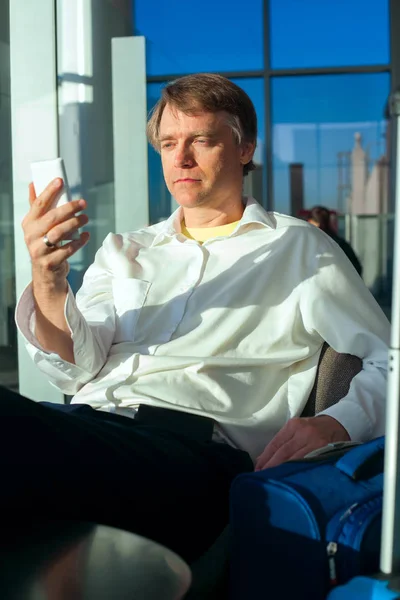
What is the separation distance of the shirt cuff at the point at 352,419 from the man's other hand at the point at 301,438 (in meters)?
0.01

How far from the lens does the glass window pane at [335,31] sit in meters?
7.97

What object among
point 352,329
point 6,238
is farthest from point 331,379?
point 6,238

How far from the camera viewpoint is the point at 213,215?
2201mm

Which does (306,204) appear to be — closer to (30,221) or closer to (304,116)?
(304,116)

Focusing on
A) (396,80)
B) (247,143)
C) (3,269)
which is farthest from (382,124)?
(247,143)

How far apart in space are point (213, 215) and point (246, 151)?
0.76 ft

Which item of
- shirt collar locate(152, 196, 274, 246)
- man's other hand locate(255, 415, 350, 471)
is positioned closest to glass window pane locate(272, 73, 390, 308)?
shirt collar locate(152, 196, 274, 246)

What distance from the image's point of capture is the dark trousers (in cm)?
126

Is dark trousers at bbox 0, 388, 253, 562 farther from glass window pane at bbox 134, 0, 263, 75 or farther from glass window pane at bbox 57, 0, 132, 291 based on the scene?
glass window pane at bbox 134, 0, 263, 75

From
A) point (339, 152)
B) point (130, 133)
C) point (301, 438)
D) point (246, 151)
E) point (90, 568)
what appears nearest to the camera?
point (90, 568)

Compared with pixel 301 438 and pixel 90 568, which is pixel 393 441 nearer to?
pixel 90 568

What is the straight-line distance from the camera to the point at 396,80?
25.9 ft

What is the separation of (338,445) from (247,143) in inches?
41.1

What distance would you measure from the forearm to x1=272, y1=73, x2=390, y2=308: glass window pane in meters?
6.35
